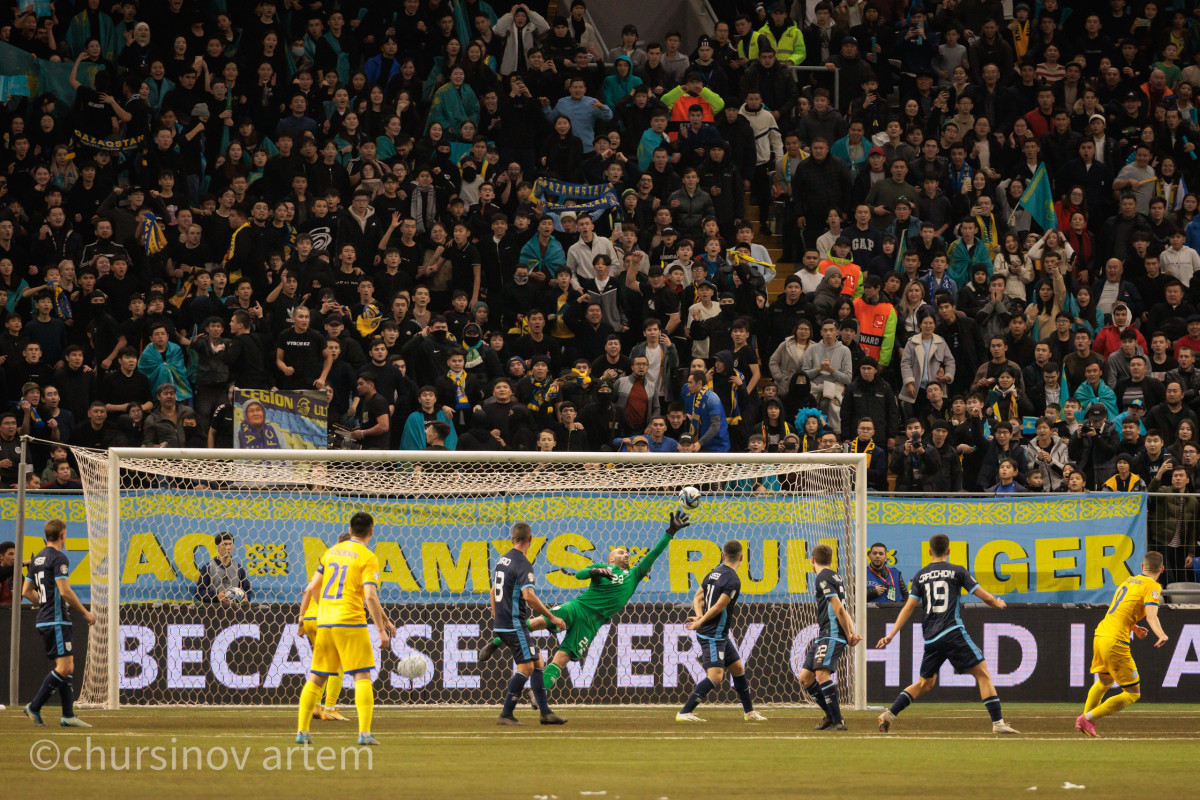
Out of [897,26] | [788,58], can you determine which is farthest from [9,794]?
[897,26]

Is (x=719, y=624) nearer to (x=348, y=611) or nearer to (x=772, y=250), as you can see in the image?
(x=348, y=611)

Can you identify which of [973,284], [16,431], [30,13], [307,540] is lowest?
[307,540]

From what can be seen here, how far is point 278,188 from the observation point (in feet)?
73.2

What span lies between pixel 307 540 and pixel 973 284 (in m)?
10.1

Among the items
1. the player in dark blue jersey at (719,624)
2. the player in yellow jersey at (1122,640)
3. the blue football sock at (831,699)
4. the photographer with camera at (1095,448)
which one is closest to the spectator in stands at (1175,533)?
the photographer with camera at (1095,448)

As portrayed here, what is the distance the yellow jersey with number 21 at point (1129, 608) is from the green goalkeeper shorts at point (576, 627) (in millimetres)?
4843

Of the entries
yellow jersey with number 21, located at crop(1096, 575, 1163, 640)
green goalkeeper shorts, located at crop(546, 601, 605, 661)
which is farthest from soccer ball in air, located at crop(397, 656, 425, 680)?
yellow jersey with number 21, located at crop(1096, 575, 1163, 640)

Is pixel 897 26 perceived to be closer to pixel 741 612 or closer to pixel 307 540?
pixel 741 612

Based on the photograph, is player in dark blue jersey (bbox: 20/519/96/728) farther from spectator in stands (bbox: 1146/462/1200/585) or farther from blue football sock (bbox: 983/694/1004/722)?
spectator in stands (bbox: 1146/462/1200/585)

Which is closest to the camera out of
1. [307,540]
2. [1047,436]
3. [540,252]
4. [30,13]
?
[307,540]

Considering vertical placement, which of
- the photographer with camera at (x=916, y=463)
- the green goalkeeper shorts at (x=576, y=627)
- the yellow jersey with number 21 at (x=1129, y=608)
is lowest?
the green goalkeeper shorts at (x=576, y=627)

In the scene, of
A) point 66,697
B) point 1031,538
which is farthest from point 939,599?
point 66,697

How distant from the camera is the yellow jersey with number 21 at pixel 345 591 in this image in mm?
12625

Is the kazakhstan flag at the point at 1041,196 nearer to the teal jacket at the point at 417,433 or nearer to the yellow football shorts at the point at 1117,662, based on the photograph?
the teal jacket at the point at 417,433
